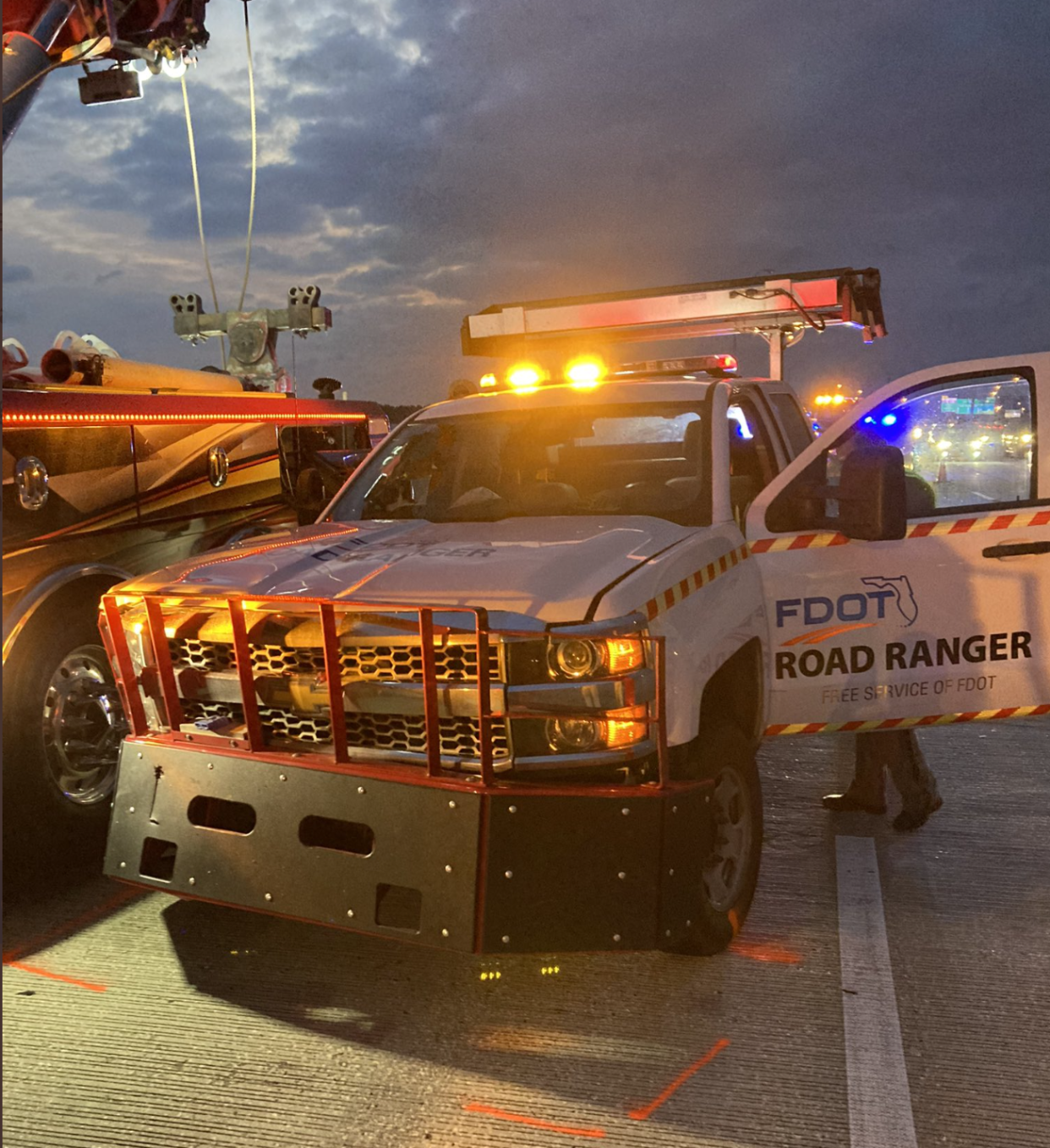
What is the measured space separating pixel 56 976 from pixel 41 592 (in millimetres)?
1485

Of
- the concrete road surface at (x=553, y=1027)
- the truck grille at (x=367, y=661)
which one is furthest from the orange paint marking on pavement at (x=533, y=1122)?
the truck grille at (x=367, y=661)

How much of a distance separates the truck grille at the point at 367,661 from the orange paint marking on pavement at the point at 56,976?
1.16 m

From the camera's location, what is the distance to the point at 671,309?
809 cm

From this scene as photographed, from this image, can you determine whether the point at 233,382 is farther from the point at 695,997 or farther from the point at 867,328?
the point at 867,328

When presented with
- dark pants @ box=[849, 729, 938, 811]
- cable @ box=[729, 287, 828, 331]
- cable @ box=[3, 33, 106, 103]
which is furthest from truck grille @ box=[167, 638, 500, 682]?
cable @ box=[729, 287, 828, 331]

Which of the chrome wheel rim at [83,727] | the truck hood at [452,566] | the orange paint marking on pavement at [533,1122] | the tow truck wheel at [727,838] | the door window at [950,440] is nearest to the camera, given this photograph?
the orange paint marking on pavement at [533,1122]

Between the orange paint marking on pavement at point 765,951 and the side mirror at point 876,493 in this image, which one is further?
the side mirror at point 876,493

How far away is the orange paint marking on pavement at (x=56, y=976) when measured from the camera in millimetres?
3875

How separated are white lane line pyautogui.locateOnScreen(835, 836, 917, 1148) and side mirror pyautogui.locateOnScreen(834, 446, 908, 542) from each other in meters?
1.41

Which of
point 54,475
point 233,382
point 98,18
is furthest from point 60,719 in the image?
point 98,18

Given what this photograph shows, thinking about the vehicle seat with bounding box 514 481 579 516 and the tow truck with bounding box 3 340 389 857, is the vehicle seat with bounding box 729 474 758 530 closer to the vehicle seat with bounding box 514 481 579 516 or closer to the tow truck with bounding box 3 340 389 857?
the vehicle seat with bounding box 514 481 579 516

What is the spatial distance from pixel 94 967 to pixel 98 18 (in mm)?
4834

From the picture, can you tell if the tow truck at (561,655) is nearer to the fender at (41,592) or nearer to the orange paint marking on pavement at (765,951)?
the orange paint marking on pavement at (765,951)

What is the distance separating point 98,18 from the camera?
605cm
